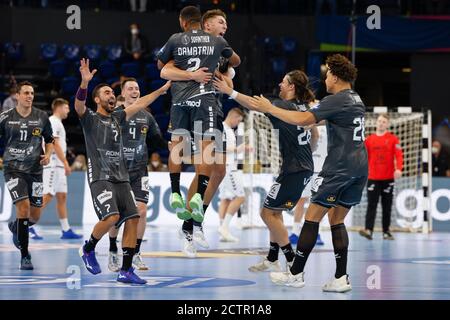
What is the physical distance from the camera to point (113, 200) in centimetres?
1023

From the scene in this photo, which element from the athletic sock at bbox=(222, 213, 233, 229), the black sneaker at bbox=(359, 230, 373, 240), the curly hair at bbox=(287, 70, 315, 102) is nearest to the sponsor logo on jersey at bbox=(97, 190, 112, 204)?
the curly hair at bbox=(287, 70, 315, 102)

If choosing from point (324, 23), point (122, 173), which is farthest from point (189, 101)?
point (324, 23)

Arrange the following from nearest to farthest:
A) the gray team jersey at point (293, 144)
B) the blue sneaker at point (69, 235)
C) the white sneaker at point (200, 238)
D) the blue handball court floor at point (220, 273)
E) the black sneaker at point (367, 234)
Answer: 1. the blue handball court floor at point (220, 273)
2. the gray team jersey at point (293, 144)
3. the white sneaker at point (200, 238)
4. the blue sneaker at point (69, 235)
5. the black sneaker at point (367, 234)

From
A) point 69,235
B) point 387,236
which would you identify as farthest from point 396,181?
point 69,235

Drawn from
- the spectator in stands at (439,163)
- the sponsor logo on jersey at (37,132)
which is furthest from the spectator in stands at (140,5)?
the sponsor logo on jersey at (37,132)

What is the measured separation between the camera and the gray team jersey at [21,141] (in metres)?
12.1

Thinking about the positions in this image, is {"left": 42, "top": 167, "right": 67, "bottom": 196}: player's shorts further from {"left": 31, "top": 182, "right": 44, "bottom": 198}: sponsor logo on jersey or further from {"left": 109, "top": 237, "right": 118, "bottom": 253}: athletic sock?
{"left": 109, "top": 237, "right": 118, "bottom": 253}: athletic sock

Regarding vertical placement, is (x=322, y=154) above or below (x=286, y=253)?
above

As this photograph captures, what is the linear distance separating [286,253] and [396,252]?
14.0 ft

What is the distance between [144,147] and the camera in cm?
1198

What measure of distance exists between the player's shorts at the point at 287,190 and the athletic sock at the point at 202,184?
2.72 feet

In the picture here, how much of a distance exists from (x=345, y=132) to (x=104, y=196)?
2.78 m

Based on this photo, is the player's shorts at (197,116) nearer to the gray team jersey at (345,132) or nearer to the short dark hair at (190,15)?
the short dark hair at (190,15)
